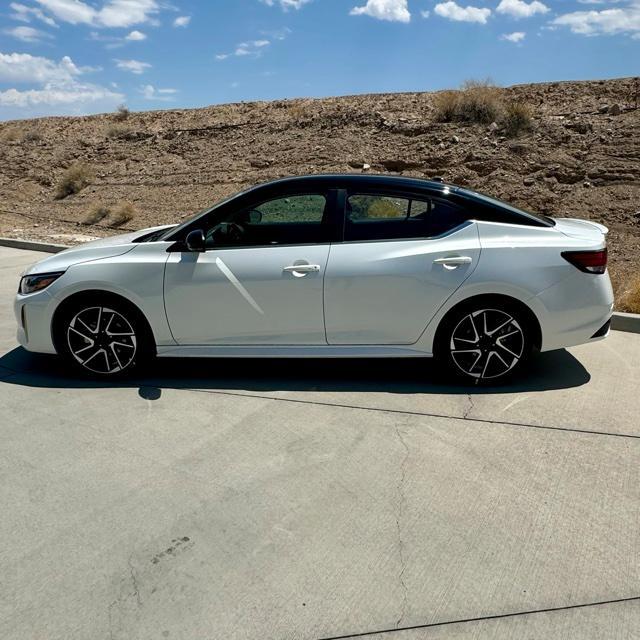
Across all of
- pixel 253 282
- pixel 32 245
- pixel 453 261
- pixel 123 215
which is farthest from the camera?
pixel 123 215

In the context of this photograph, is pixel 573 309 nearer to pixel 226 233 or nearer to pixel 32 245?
pixel 226 233

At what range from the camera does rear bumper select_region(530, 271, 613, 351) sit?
4.81 metres

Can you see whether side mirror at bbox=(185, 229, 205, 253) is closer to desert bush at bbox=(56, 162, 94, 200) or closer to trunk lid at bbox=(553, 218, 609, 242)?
trunk lid at bbox=(553, 218, 609, 242)

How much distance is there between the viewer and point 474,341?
4.93m

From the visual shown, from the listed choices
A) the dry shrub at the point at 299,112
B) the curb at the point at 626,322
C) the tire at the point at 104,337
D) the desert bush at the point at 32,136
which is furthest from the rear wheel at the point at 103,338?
the desert bush at the point at 32,136

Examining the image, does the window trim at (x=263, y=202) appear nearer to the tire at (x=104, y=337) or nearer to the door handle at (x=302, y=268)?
the door handle at (x=302, y=268)

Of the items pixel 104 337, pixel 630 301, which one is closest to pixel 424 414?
pixel 104 337

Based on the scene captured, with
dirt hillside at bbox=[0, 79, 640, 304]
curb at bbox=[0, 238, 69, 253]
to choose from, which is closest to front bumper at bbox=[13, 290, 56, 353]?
curb at bbox=[0, 238, 69, 253]

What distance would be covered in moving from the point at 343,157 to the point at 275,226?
14.0m

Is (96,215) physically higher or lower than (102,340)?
lower

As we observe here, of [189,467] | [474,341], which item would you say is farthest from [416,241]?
[189,467]

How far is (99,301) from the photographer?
5.11 m

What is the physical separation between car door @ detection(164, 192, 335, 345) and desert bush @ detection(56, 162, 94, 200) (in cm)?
1736

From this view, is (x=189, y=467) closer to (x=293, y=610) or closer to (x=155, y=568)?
(x=155, y=568)
